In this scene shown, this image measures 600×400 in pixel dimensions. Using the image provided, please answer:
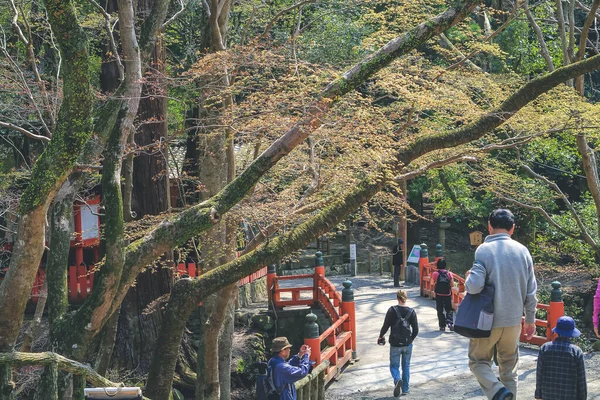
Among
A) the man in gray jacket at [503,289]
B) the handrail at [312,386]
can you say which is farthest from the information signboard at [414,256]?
the man in gray jacket at [503,289]

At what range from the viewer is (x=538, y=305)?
558 inches

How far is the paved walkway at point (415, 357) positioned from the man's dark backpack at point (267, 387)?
150 inches

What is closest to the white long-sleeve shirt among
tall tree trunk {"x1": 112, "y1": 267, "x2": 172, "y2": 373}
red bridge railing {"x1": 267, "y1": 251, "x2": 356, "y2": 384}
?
red bridge railing {"x1": 267, "y1": 251, "x2": 356, "y2": 384}

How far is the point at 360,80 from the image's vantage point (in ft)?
28.2

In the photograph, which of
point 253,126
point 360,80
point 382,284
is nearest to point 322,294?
point 382,284

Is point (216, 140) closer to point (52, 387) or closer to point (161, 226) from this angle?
point (161, 226)

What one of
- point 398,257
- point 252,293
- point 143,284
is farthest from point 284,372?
point 398,257

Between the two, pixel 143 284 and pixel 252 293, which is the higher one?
pixel 143 284

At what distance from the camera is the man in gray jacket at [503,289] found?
6.12 meters

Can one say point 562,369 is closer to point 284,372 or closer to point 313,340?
point 284,372

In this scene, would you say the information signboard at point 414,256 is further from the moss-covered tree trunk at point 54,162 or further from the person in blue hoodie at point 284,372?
the moss-covered tree trunk at point 54,162

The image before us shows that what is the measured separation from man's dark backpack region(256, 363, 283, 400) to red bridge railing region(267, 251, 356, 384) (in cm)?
325

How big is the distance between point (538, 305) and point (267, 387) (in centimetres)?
754

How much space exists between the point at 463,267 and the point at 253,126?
23.6m
